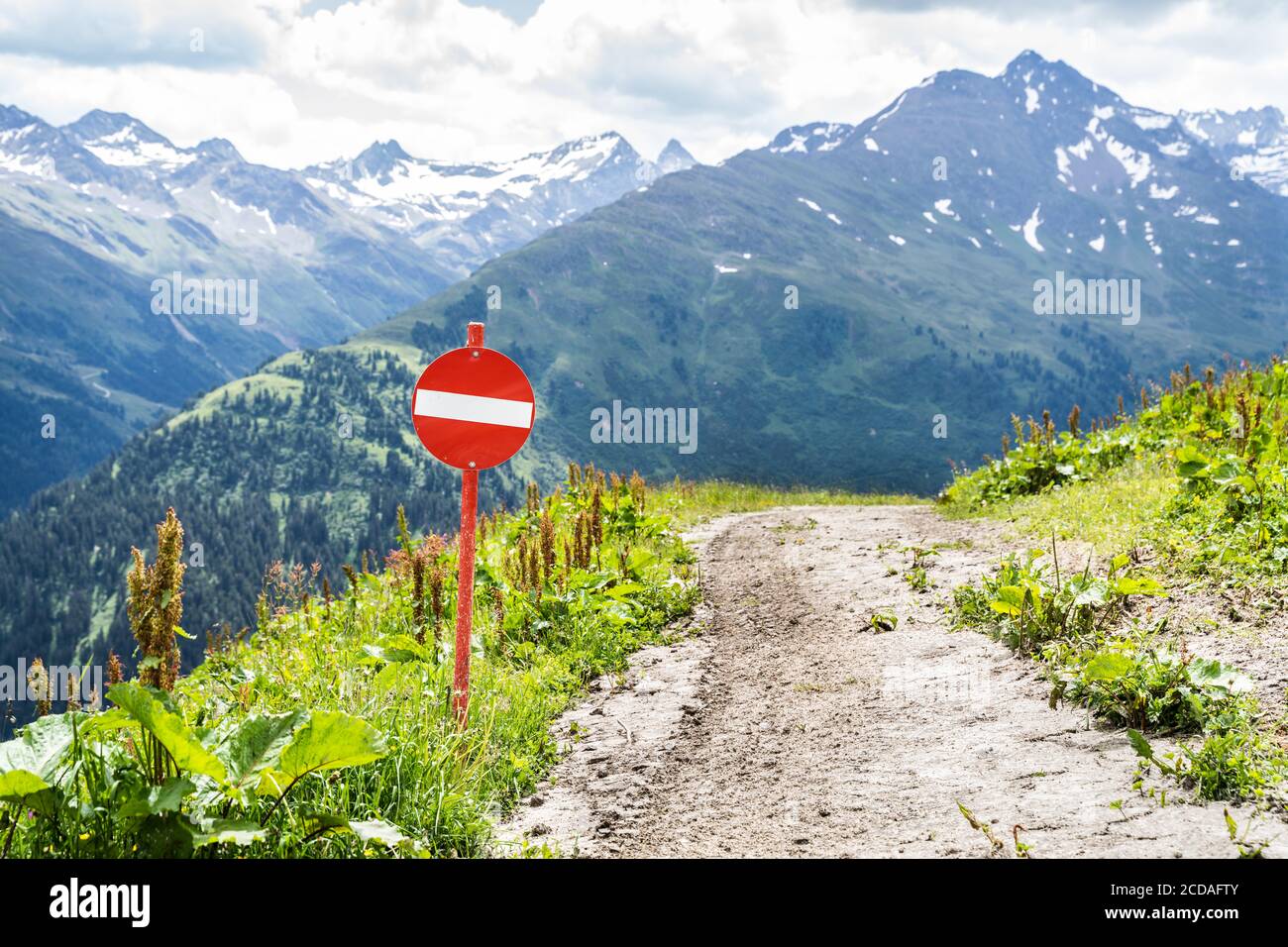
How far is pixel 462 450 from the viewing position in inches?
261

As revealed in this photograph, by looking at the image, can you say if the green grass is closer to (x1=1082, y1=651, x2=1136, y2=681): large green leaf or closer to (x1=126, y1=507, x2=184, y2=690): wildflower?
(x1=1082, y1=651, x2=1136, y2=681): large green leaf

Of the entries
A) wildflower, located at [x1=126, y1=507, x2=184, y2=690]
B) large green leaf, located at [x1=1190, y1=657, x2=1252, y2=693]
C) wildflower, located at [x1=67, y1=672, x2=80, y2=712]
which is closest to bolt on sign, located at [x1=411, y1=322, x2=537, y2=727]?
wildflower, located at [x1=126, y1=507, x2=184, y2=690]

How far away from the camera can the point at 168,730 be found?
4059 mm

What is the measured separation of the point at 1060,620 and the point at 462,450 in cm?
547

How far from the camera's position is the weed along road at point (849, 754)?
4.95 metres

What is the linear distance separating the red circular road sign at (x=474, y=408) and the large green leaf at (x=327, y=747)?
2526mm

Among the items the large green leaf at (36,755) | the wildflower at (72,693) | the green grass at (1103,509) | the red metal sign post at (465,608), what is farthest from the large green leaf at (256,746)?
the green grass at (1103,509)

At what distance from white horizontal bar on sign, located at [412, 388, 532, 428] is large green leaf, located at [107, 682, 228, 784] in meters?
2.95

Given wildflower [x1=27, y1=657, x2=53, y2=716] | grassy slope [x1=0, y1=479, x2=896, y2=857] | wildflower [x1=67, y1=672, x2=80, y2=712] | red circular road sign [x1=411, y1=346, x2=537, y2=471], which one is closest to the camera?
grassy slope [x1=0, y1=479, x2=896, y2=857]

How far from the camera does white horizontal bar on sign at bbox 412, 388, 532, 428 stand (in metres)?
6.53

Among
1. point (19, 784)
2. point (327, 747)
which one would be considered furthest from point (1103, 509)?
point (19, 784)

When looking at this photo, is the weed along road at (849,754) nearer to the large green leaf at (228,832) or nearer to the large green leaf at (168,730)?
the large green leaf at (228,832)
